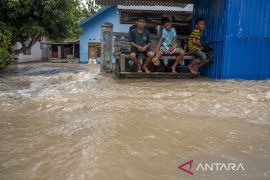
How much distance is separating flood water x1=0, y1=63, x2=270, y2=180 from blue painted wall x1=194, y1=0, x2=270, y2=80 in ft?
8.81

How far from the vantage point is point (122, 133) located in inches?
102

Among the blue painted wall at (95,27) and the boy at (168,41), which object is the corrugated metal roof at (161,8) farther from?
the blue painted wall at (95,27)

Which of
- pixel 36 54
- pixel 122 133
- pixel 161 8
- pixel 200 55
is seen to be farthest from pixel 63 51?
pixel 122 133

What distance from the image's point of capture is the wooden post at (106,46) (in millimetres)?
8258

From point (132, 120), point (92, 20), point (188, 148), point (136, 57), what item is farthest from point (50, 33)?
point (188, 148)

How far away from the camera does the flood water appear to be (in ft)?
6.27

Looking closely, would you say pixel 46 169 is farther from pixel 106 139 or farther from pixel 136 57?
pixel 136 57

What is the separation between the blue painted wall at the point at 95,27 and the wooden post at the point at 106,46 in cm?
1428

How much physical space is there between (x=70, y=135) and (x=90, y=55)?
2398 centimetres

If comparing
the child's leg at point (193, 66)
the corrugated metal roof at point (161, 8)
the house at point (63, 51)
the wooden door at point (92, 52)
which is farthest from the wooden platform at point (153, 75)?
the house at point (63, 51)

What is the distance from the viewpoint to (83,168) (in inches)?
74.1

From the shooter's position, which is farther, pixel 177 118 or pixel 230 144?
pixel 177 118

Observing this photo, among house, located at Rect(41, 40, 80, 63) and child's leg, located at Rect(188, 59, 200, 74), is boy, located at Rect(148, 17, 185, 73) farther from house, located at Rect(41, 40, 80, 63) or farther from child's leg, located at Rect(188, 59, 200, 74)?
house, located at Rect(41, 40, 80, 63)

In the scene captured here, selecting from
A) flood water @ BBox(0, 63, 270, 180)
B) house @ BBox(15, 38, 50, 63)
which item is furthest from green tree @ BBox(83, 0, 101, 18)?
flood water @ BBox(0, 63, 270, 180)
